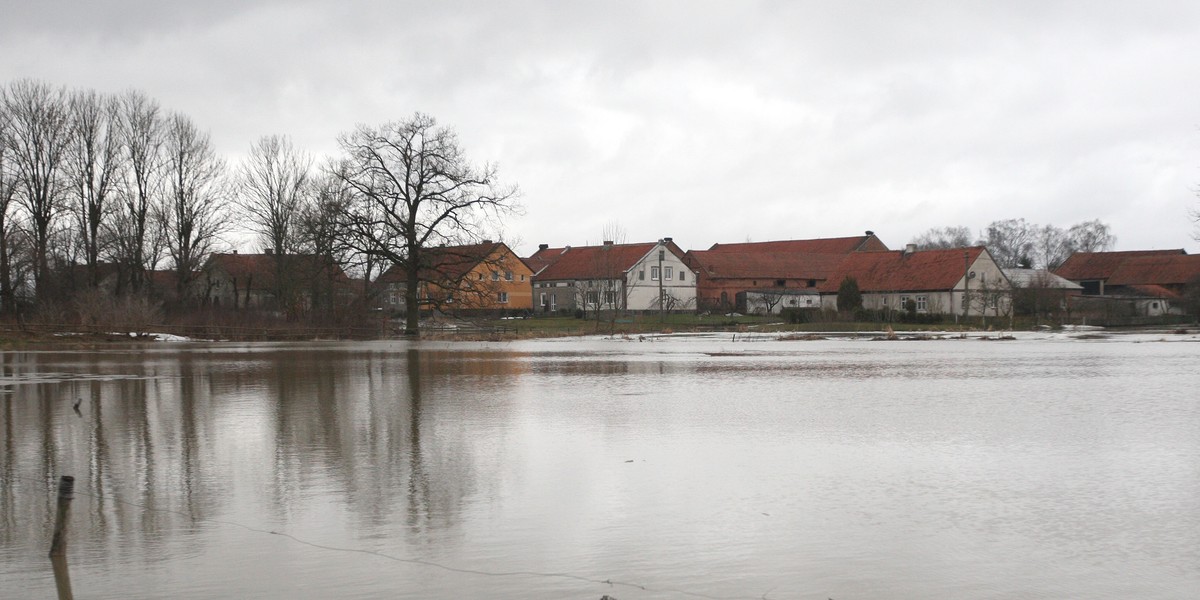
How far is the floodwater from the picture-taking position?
6363mm

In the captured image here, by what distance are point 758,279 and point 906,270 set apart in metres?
19.2

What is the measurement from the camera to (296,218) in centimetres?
6222

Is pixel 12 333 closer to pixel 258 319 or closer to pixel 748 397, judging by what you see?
pixel 258 319

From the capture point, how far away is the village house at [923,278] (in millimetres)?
82000

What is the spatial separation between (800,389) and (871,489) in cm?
1012

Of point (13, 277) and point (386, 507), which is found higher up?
point (13, 277)

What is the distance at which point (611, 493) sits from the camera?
8922 millimetres

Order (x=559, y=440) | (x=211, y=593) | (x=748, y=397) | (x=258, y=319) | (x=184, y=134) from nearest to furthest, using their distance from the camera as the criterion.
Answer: (x=211, y=593), (x=559, y=440), (x=748, y=397), (x=258, y=319), (x=184, y=134)

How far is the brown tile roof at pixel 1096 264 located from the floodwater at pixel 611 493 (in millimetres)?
Answer: 107193

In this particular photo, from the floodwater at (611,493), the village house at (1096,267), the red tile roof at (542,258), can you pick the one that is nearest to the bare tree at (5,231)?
the floodwater at (611,493)

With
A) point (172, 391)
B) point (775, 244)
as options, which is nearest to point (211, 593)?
point (172, 391)

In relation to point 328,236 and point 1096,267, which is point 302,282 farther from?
point 1096,267

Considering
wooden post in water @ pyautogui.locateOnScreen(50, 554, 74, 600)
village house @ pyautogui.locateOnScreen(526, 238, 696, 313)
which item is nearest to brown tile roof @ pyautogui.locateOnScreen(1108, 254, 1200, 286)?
village house @ pyautogui.locateOnScreen(526, 238, 696, 313)

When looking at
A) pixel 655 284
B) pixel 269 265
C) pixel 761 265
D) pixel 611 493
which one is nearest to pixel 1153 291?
pixel 761 265
